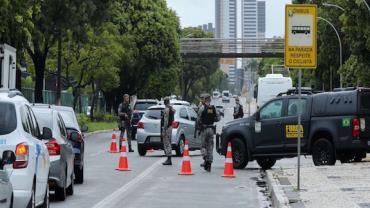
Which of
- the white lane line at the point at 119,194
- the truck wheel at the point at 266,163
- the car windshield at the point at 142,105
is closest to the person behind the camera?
the white lane line at the point at 119,194

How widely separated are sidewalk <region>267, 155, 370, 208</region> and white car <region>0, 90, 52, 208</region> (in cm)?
410

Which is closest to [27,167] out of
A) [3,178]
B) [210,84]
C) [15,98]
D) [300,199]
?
[15,98]

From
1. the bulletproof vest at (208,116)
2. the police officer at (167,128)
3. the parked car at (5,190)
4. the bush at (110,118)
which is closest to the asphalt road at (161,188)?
the police officer at (167,128)

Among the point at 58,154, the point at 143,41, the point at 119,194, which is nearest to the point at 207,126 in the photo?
the point at 119,194

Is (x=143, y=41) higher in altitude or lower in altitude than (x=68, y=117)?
higher

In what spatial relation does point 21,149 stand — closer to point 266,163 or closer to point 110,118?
point 266,163

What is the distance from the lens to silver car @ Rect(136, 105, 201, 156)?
90.1ft

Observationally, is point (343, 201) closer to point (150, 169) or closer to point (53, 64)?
point (150, 169)

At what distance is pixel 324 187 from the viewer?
16.0 m

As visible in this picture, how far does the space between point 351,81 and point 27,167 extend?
48.1 meters

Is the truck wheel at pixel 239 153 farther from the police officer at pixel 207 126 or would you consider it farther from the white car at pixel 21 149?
the white car at pixel 21 149

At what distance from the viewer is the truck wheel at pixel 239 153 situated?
73.9 ft

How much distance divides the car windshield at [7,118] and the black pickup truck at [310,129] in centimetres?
1164

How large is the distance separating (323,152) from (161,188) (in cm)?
596
